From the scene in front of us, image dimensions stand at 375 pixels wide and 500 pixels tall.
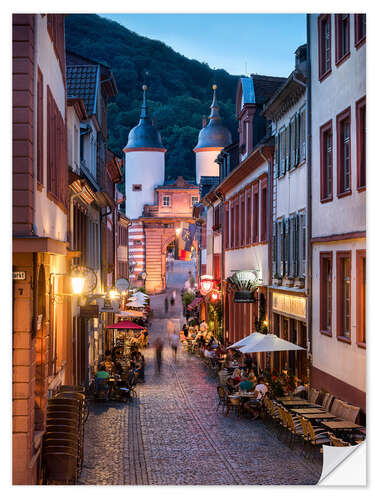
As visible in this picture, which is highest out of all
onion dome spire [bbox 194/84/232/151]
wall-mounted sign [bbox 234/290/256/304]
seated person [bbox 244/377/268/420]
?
onion dome spire [bbox 194/84/232/151]

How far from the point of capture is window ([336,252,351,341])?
1812 centimetres

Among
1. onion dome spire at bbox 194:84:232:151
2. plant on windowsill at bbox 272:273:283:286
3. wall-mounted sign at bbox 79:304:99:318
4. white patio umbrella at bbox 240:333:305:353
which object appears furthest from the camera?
onion dome spire at bbox 194:84:232:151

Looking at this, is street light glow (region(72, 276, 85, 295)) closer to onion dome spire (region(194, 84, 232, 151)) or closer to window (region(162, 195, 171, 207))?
onion dome spire (region(194, 84, 232, 151))

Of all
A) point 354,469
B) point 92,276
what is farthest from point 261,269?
point 354,469

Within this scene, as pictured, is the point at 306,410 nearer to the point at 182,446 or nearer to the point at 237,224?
the point at 182,446

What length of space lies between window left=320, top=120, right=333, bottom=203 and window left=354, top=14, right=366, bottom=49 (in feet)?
10.9

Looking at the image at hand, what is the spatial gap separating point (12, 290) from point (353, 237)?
7876mm

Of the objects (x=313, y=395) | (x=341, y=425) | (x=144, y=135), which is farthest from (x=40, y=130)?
(x=144, y=135)

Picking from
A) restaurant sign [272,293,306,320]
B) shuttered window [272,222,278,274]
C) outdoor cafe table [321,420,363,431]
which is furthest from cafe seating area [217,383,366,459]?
shuttered window [272,222,278,274]

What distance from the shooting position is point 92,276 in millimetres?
24156

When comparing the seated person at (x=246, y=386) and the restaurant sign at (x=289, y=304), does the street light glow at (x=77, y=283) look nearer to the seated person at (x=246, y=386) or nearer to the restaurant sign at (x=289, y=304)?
the restaurant sign at (x=289, y=304)

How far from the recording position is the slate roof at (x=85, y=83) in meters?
30.6

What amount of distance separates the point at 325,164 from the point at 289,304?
18.4 feet

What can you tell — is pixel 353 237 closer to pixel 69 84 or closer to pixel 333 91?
pixel 333 91
